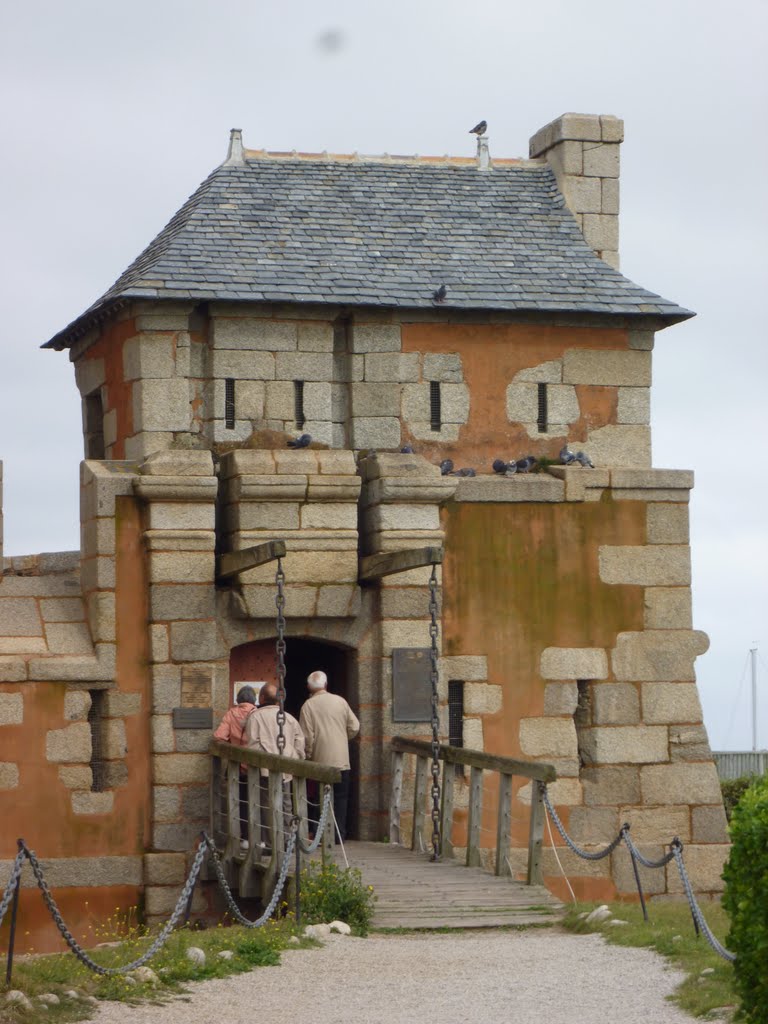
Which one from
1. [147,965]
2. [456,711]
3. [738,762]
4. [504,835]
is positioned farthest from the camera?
[738,762]

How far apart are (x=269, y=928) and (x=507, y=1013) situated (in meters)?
2.74

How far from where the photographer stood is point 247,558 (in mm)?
16047

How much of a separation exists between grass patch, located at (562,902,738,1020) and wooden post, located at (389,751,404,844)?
2.79 metres

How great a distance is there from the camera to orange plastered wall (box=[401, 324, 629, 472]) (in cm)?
1831

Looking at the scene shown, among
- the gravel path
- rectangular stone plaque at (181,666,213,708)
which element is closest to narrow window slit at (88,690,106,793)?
rectangular stone plaque at (181,666,213,708)

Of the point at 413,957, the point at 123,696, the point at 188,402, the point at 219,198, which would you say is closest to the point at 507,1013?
the point at 413,957

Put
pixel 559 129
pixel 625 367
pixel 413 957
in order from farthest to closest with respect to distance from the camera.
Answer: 1. pixel 559 129
2. pixel 625 367
3. pixel 413 957

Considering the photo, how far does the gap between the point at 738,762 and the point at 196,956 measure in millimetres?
19227

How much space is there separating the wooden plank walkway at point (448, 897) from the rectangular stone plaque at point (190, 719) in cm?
189

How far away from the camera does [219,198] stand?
63.0ft

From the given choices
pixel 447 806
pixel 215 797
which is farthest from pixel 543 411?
pixel 215 797

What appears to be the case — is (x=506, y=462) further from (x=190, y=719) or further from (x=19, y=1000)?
(x=19, y=1000)

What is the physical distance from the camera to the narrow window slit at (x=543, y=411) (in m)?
18.6

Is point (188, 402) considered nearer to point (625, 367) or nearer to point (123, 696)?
point (123, 696)
